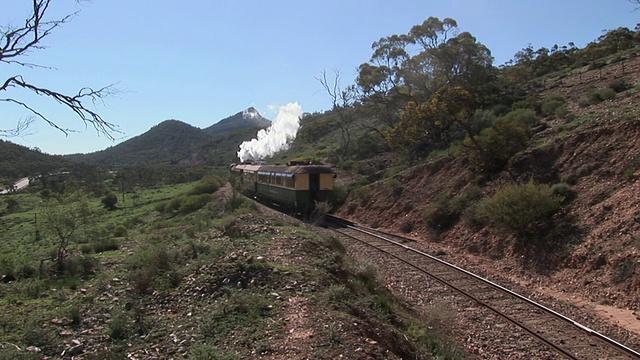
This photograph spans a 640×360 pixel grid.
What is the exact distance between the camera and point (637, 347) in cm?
765

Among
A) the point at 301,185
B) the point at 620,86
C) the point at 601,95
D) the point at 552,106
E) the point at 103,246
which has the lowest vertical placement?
the point at 103,246

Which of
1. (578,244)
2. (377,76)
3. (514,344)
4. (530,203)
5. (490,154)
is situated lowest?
(514,344)

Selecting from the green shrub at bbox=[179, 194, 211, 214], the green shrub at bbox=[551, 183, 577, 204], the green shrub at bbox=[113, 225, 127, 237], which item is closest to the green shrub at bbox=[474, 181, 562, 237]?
the green shrub at bbox=[551, 183, 577, 204]

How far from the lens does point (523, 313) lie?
931 centimetres

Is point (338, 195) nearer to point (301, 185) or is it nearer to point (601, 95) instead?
point (301, 185)

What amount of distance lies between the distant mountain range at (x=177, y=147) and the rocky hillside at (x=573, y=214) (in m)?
82.9

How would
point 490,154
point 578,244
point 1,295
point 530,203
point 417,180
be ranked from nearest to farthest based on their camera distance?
point 1,295, point 578,244, point 530,203, point 490,154, point 417,180

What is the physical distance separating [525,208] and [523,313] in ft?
16.0

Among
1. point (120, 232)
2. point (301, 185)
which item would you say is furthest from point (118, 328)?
point (120, 232)

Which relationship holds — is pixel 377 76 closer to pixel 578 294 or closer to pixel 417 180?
pixel 417 180

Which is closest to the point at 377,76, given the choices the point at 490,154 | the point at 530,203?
the point at 490,154

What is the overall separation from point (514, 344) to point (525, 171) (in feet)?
33.8

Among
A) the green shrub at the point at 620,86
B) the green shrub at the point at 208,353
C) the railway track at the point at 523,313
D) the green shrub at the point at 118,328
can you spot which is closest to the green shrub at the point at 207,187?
the railway track at the point at 523,313

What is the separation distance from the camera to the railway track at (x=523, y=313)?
298 inches
